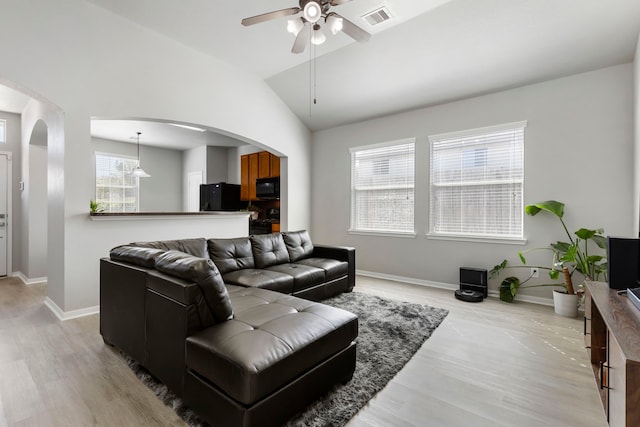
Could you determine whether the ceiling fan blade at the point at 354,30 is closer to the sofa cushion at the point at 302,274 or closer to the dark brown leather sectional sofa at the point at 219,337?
the dark brown leather sectional sofa at the point at 219,337

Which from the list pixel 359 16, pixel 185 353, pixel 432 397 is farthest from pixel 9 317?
pixel 359 16

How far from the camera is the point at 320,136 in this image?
19.4 ft

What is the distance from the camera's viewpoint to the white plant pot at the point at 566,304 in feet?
10.7

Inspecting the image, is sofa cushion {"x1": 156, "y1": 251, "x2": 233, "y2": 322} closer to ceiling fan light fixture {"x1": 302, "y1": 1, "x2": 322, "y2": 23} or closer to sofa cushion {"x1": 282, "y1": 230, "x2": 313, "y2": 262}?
ceiling fan light fixture {"x1": 302, "y1": 1, "x2": 322, "y2": 23}

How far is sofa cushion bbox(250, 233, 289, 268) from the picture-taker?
11.8 ft

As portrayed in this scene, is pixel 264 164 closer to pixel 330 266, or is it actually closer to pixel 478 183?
pixel 330 266

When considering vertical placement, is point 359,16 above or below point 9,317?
above

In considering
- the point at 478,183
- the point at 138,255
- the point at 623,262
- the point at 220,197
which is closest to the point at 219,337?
the point at 138,255

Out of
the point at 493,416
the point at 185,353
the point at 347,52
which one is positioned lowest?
the point at 493,416

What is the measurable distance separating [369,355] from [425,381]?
0.44 meters

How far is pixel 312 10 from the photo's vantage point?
234 cm

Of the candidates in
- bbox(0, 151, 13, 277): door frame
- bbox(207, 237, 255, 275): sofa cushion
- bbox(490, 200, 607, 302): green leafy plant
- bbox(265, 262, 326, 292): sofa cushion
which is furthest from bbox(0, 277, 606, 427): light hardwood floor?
bbox(0, 151, 13, 277): door frame

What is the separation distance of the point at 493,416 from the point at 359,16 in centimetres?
367

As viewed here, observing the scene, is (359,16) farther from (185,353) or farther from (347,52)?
(185,353)
